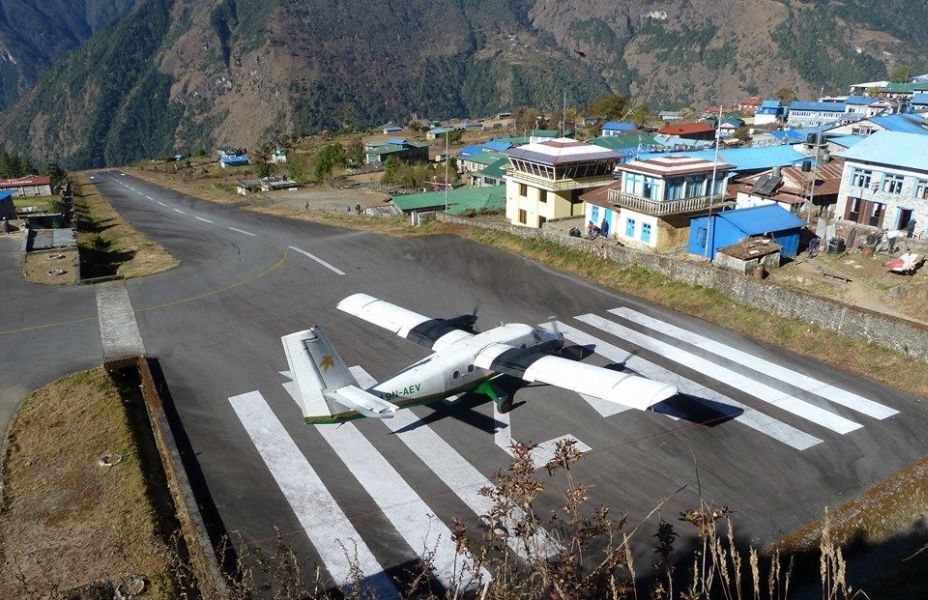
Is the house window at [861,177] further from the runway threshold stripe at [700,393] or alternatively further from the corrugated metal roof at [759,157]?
the runway threshold stripe at [700,393]

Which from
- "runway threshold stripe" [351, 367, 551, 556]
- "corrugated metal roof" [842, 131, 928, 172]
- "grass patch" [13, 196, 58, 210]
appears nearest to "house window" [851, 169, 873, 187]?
"corrugated metal roof" [842, 131, 928, 172]

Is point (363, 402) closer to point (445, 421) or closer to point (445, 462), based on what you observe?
point (445, 462)

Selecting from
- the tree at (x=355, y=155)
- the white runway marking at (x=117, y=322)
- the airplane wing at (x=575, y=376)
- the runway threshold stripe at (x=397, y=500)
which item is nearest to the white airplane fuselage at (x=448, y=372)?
the airplane wing at (x=575, y=376)

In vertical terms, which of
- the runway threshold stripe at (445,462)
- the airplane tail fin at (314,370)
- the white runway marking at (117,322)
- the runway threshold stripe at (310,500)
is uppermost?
the airplane tail fin at (314,370)

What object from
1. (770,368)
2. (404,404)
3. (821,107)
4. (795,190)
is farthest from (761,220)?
(821,107)

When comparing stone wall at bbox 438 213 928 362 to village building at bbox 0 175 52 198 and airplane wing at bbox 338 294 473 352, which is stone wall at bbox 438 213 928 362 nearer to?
airplane wing at bbox 338 294 473 352

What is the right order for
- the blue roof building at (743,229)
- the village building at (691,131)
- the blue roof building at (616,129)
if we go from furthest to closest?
the blue roof building at (616,129)
the village building at (691,131)
the blue roof building at (743,229)

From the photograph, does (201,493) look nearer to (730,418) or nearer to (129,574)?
(129,574)
